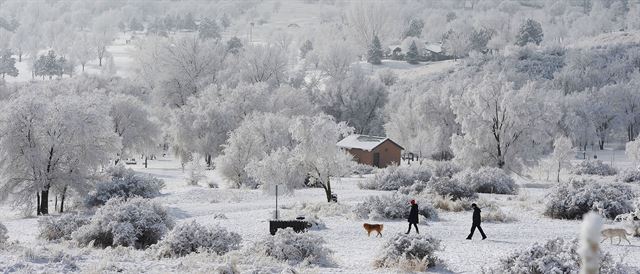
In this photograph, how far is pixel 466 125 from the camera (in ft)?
156

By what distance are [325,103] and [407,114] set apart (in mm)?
10221

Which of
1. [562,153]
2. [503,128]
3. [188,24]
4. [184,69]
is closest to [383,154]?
[503,128]

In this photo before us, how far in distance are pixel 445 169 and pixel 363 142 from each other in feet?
57.9

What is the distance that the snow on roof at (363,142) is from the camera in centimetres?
5957

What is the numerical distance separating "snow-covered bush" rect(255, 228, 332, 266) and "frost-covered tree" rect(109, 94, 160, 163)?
1838 inches

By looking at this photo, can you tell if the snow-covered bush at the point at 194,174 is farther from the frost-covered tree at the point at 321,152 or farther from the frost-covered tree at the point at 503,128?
the frost-covered tree at the point at 503,128

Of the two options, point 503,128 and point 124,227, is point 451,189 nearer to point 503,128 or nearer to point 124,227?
point 503,128

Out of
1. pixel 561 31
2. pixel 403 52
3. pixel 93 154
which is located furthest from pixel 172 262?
pixel 561 31

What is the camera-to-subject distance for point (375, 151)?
5950 centimetres

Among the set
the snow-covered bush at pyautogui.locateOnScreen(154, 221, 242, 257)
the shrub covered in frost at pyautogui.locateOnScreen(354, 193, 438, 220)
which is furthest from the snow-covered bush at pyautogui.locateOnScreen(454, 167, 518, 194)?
the snow-covered bush at pyautogui.locateOnScreen(154, 221, 242, 257)

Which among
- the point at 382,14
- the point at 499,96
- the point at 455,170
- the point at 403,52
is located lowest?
the point at 455,170

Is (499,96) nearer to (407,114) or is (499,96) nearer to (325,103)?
(407,114)

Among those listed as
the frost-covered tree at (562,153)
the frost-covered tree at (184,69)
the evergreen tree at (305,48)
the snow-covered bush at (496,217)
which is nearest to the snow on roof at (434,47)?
the evergreen tree at (305,48)

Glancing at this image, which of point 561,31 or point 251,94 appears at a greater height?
point 561,31
